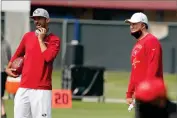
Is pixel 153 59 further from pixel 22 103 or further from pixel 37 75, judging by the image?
pixel 22 103

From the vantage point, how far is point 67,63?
1983cm

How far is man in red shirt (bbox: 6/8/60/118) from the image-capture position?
841 cm

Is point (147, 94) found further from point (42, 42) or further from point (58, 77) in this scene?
point (58, 77)

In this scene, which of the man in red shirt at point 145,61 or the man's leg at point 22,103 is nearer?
the man in red shirt at point 145,61

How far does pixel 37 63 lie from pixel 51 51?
209 mm

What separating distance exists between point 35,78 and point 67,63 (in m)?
11.4

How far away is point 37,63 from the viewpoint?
8.41m

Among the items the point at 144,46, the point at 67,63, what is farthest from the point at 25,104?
the point at 67,63

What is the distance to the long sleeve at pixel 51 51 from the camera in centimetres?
837

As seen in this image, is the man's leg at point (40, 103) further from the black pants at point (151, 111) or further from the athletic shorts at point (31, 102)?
the black pants at point (151, 111)

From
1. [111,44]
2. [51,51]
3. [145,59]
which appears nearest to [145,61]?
[145,59]

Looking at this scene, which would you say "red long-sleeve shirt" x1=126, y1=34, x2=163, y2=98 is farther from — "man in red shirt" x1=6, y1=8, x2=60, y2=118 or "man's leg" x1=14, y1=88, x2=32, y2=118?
"man's leg" x1=14, y1=88, x2=32, y2=118

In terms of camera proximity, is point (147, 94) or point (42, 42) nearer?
point (147, 94)

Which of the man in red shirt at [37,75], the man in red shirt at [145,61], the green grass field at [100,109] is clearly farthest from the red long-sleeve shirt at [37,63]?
the green grass field at [100,109]
